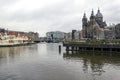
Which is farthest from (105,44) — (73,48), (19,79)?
(19,79)

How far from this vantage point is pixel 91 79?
114 ft

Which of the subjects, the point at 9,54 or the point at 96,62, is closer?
the point at 96,62

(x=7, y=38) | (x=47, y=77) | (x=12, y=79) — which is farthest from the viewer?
(x=7, y=38)

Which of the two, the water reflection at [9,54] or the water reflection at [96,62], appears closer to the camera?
the water reflection at [96,62]

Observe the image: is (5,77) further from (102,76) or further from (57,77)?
(102,76)

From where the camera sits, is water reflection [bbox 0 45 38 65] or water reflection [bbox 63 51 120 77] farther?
water reflection [bbox 0 45 38 65]

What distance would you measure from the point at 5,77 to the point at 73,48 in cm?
6619

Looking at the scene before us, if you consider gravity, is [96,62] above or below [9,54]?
below

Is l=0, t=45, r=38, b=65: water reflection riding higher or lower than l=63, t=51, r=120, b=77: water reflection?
higher

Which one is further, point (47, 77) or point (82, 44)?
point (82, 44)

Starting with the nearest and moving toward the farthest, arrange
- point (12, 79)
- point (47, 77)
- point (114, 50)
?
point (12, 79) < point (47, 77) < point (114, 50)

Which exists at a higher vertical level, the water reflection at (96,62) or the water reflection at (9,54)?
the water reflection at (9,54)

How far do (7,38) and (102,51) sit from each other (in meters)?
114

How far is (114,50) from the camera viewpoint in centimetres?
8519
